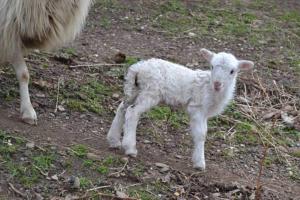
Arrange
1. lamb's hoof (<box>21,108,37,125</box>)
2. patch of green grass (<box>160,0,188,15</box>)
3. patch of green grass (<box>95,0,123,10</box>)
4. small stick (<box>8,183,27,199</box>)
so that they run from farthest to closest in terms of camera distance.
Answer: patch of green grass (<box>160,0,188,15</box>) → patch of green grass (<box>95,0,123,10</box>) → lamb's hoof (<box>21,108,37,125</box>) → small stick (<box>8,183,27,199</box>)

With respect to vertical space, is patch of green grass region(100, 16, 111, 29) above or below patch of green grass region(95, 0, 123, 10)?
below

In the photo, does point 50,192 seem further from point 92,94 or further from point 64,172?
point 92,94

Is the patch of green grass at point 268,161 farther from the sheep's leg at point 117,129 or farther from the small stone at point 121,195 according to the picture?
the small stone at point 121,195

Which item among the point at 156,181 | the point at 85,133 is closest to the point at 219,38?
the point at 85,133

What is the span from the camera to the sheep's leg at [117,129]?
4.61 m

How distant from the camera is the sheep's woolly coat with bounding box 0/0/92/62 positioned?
4.68 metres

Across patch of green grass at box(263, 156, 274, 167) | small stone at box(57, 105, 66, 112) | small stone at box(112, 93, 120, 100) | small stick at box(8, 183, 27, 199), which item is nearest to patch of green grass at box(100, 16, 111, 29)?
small stone at box(112, 93, 120, 100)

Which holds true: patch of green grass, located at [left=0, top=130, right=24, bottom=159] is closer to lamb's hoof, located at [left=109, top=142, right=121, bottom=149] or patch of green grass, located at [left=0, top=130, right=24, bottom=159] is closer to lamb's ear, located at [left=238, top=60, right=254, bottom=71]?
lamb's hoof, located at [left=109, top=142, right=121, bottom=149]

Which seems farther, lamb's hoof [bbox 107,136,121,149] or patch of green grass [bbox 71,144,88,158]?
lamb's hoof [bbox 107,136,121,149]

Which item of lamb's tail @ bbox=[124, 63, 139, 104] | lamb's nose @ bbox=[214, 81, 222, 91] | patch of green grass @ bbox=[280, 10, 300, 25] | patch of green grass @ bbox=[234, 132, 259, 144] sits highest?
lamb's nose @ bbox=[214, 81, 222, 91]

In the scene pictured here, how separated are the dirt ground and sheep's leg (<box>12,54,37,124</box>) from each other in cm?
8

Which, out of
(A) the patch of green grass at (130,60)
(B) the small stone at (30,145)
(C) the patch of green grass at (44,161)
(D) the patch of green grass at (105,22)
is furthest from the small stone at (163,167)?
(D) the patch of green grass at (105,22)

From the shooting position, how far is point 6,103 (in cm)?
514

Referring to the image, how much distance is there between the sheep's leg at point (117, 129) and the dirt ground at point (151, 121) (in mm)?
72
